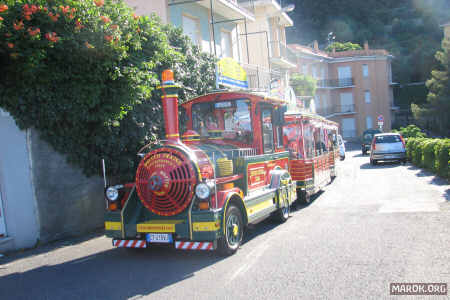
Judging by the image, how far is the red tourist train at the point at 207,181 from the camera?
652cm

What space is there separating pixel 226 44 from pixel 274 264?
15.8 meters

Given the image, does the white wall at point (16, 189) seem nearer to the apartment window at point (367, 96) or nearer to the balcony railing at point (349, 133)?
the balcony railing at point (349, 133)

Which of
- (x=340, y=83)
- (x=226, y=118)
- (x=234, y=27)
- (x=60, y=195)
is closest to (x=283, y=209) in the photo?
(x=226, y=118)

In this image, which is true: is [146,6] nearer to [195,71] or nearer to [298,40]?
[195,71]

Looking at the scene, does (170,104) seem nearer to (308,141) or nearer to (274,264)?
(274,264)

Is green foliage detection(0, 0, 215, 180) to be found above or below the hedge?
above

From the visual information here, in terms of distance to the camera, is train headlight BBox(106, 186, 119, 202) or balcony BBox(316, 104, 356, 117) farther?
balcony BBox(316, 104, 356, 117)

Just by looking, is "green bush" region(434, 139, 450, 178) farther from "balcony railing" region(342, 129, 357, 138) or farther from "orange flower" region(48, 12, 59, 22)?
"balcony railing" region(342, 129, 357, 138)

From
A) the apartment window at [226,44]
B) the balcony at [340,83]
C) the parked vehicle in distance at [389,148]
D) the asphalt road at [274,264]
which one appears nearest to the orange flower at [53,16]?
the asphalt road at [274,264]

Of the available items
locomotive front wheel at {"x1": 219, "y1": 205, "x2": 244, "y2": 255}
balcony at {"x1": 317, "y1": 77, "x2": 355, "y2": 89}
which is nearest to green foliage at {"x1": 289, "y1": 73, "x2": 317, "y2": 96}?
balcony at {"x1": 317, "y1": 77, "x2": 355, "y2": 89}

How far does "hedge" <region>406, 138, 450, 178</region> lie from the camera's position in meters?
13.7

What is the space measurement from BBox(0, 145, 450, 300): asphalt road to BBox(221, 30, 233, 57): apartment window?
12.1 meters

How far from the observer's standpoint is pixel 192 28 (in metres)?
17.1

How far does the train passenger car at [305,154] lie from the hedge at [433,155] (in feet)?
12.0
